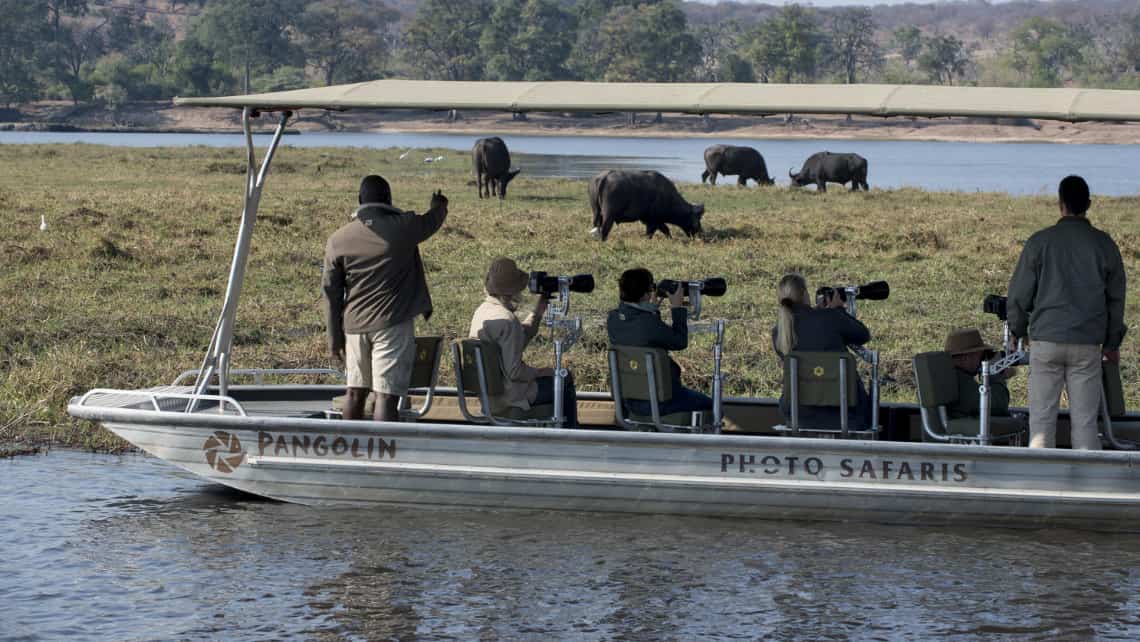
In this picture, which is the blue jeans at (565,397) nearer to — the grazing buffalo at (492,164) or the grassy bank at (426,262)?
the grassy bank at (426,262)

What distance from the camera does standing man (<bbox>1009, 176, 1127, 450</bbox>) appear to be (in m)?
8.41

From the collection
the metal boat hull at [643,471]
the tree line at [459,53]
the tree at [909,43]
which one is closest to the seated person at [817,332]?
the metal boat hull at [643,471]

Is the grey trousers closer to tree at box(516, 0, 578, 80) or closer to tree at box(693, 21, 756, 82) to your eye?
tree at box(693, 21, 756, 82)

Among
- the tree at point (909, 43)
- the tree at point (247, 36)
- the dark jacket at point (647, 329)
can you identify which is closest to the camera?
the dark jacket at point (647, 329)

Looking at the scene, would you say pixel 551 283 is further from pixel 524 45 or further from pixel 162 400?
pixel 524 45

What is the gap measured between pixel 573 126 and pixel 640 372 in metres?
100

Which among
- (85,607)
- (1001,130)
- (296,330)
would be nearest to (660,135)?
(1001,130)

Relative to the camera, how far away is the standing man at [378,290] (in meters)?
8.94

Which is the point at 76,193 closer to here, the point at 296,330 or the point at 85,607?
the point at 296,330

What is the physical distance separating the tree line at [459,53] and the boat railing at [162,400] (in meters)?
105

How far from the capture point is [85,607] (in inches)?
298

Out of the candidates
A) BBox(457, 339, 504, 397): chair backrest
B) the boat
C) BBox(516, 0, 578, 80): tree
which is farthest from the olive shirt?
BBox(516, 0, 578, 80): tree

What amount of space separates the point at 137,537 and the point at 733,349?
6.00 metres

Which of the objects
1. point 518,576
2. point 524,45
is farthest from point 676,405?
point 524,45
